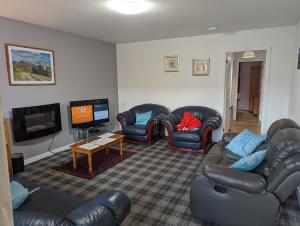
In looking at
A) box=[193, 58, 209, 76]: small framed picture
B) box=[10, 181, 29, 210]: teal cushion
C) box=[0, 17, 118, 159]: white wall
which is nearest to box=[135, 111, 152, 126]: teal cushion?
box=[0, 17, 118, 159]: white wall

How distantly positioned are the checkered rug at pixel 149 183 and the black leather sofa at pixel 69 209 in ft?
2.42

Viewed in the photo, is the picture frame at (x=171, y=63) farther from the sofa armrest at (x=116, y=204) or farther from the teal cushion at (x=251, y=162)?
the sofa armrest at (x=116, y=204)

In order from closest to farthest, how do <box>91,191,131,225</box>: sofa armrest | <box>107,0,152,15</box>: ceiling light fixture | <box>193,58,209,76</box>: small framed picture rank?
<box>91,191,131,225</box>: sofa armrest → <box>107,0,152,15</box>: ceiling light fixture → <box>193,58,209,76</box>: small framed picture

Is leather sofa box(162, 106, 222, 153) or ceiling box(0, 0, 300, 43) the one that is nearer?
ceiling box(0, 0, 300, 43)

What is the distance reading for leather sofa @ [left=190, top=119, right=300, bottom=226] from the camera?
177 cm

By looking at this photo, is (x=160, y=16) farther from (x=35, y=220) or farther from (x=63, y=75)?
(x=35, y=220)

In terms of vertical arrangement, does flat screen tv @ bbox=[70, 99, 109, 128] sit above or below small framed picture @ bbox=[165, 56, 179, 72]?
below

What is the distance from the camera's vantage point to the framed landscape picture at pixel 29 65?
11.2ft

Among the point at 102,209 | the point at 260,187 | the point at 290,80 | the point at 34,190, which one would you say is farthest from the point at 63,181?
the point at 290,80

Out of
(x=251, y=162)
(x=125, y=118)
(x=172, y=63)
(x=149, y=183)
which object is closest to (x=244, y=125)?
(x=172, y=63)

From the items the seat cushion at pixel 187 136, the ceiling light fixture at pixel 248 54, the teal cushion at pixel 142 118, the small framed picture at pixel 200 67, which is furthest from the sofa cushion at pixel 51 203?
the ceiling light fixture at pixel 248 54

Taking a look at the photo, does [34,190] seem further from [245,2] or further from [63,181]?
[245,2]

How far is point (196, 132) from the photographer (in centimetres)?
426

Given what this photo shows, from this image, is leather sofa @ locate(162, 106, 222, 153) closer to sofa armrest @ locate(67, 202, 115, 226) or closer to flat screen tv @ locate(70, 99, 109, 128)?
flat screen tv @ locate(70, 99, 109, 128)
